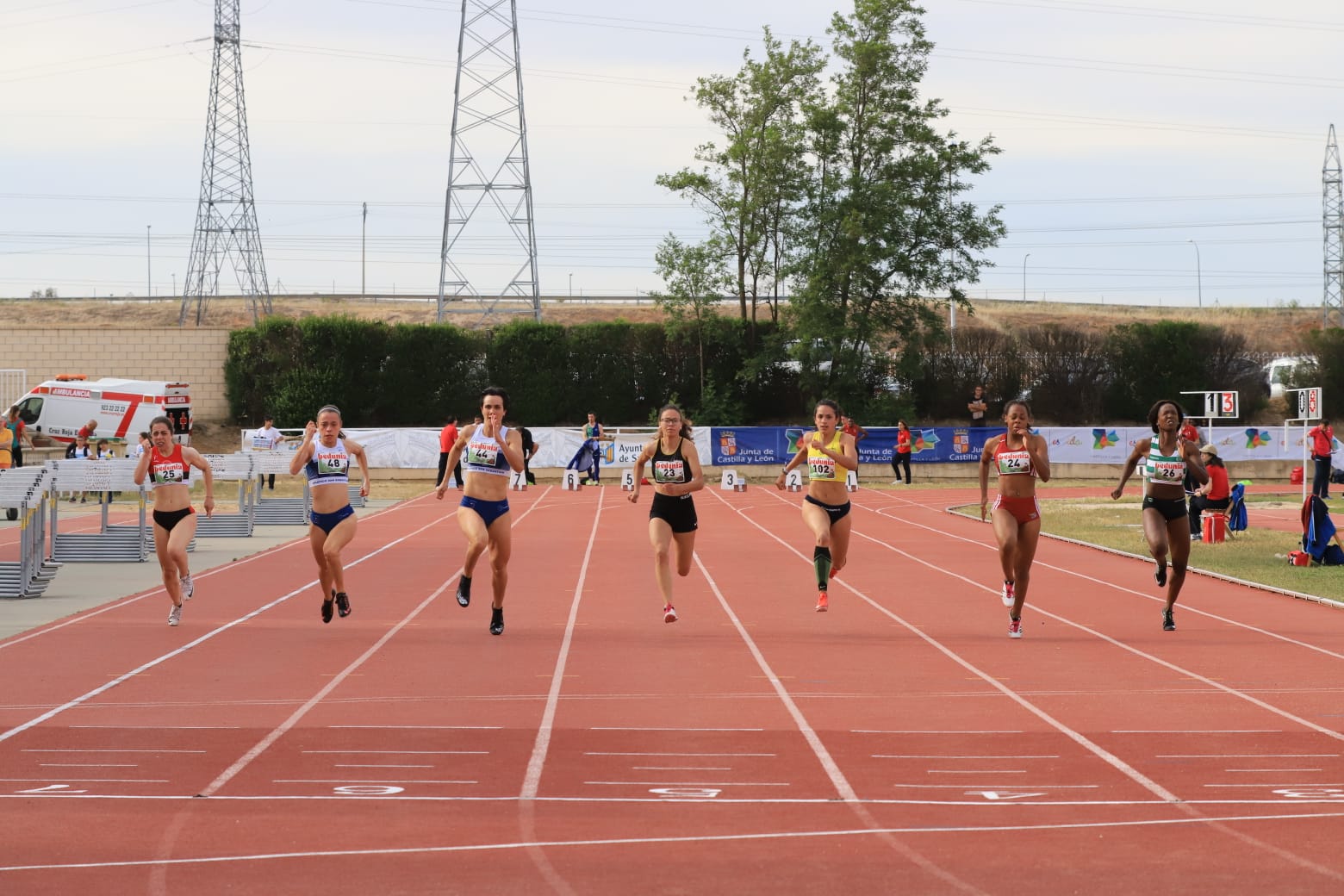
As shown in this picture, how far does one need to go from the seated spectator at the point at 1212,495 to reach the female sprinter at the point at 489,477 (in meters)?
12.0

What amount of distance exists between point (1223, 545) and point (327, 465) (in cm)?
1365

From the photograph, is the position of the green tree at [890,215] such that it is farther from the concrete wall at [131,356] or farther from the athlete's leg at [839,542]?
the athlete's leg at [839,542]

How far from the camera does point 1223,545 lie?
69.3 ft

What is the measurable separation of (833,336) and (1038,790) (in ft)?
138

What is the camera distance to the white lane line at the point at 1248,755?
25.5ft

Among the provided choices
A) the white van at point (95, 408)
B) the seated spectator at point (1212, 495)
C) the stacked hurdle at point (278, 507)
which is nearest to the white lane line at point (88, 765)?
the seated spectator at point (1212, 495)

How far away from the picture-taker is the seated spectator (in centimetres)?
2133

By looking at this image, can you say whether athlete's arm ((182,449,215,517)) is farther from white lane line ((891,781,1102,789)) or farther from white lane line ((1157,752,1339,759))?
white lane line ((1157,752,1339,759))

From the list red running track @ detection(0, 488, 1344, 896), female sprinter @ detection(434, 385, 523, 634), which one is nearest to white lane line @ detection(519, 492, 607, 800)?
red running track @ detection(0, 488, 1344, 896)

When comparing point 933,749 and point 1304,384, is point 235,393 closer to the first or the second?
point 1304,384

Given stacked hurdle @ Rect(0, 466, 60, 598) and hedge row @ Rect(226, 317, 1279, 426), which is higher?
hedge row @ Rect(226, 317, 1279, 426)

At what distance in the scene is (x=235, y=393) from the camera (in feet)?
169

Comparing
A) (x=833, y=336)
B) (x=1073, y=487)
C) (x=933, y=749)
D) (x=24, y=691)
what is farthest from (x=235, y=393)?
(x=933, y=749)

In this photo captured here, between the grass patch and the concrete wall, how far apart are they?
1193 inches
